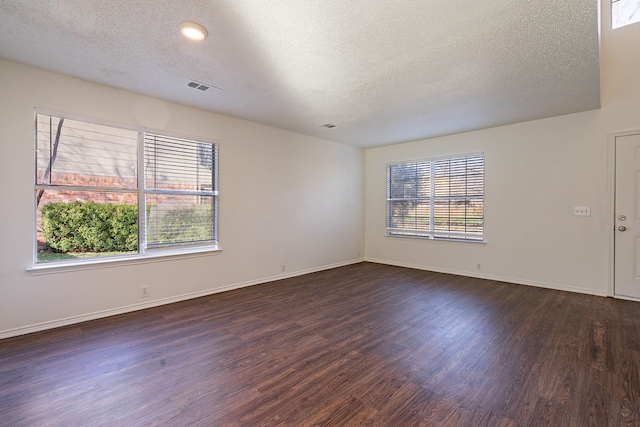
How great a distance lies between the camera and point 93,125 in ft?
10.6

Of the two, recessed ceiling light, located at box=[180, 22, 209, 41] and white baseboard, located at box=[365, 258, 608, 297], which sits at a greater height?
recessed ceiling light, located at box=[180, 22, 209, 41]

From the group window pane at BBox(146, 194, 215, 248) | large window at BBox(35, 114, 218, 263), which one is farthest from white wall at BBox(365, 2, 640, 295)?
large window at BBox(35, 114, 218, 263)

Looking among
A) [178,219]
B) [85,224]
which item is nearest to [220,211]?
[178,219]

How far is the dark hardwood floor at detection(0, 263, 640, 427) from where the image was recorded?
5.67 feet

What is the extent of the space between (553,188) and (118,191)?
5.95 m

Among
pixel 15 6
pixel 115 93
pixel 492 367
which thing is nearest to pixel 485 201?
pixel 492 367

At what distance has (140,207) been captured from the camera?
358 centimetres

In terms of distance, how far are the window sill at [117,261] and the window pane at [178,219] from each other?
133mm

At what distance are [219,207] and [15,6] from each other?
8.81 feet

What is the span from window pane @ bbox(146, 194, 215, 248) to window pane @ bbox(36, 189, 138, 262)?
0.18 meters

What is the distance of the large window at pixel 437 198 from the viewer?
16.8 ft

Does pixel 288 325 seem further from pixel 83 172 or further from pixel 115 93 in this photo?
pixel 115 93

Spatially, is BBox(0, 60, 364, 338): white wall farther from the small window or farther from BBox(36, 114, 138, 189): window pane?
the small window

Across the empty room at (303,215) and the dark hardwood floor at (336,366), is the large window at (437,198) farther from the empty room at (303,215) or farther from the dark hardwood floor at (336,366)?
the dark hardwood floor at (336,366)
